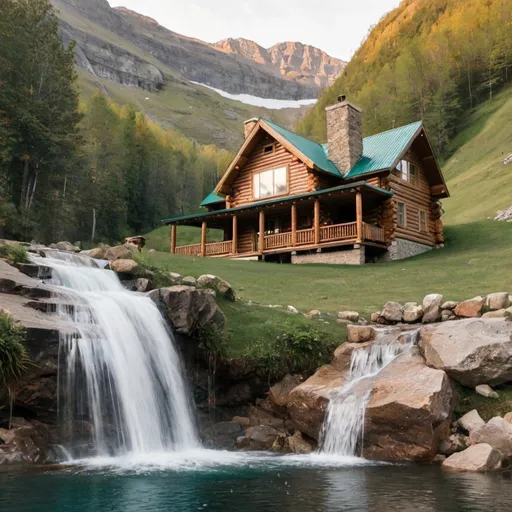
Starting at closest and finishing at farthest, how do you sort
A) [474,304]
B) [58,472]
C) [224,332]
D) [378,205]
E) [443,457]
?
[58,472]
[443,457]
[224,332]
[474,304]
[378,205]

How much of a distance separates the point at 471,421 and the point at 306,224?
88.1 feet

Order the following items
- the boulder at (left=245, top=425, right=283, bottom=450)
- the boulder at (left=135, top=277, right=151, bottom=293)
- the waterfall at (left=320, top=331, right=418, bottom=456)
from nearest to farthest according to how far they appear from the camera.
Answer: the waterfall at (left=320, top=331, right=418, bottom=456), the boulder at (left=245, top=425, right=283, bottom=450), the boulder at (left=135, top=277, right=151, bottom=293)

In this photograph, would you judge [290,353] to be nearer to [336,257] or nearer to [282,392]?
[282,392]

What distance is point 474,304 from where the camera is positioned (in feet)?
52.2

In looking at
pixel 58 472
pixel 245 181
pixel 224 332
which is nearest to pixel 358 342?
pixel 224 332

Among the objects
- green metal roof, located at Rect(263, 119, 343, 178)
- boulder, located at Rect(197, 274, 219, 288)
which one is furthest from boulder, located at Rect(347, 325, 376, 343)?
green metal roof, located at Rect(263, 119, 343, 178)

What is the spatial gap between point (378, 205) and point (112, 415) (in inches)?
1078

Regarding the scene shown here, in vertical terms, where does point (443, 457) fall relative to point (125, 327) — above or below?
below

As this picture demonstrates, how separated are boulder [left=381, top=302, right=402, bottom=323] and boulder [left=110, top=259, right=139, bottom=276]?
8.10 meters

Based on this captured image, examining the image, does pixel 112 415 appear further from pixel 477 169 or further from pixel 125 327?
pixel 477 169

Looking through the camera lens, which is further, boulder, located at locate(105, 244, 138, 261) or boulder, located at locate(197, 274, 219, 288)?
boulder, located at locate(105, 244, 138, 261)

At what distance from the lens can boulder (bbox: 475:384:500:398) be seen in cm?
1208

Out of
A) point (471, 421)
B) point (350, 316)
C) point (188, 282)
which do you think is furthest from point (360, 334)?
point (188, 282)

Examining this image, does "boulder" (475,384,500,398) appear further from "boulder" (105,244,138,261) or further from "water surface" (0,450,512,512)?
"boulder" (105,244,138,261)
